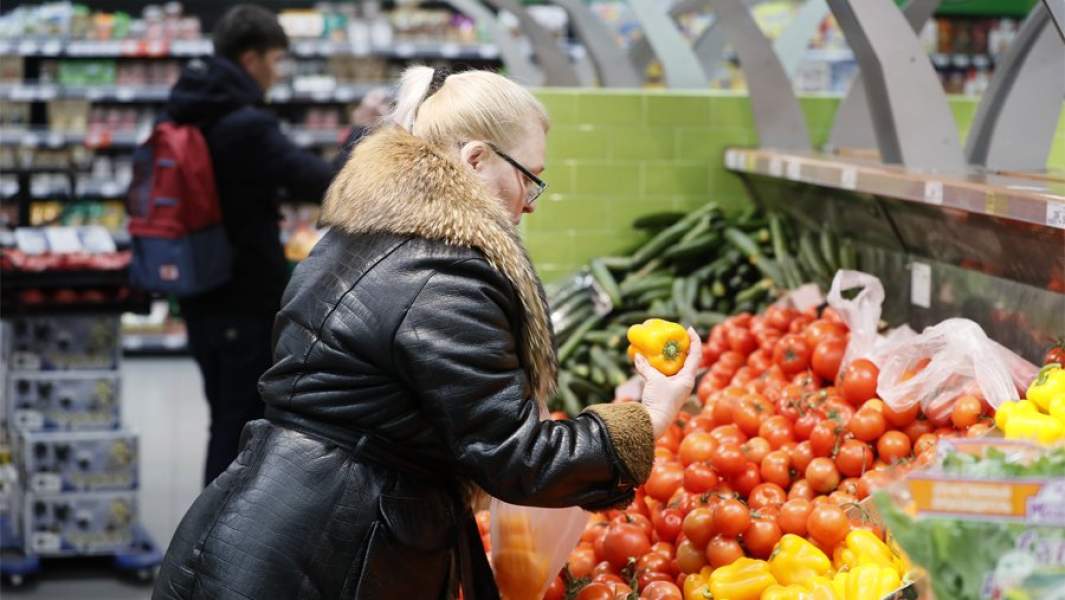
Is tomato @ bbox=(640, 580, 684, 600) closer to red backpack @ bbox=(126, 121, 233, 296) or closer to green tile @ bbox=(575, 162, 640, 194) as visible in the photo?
red backpack @ bbox=(126, 121, 233, 296)

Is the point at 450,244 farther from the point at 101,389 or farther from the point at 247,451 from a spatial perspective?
the point at 101,389

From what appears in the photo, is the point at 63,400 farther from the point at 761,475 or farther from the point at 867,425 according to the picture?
the point at 867,425

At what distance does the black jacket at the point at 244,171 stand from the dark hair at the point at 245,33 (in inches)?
2.8

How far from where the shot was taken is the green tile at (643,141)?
5293 mm

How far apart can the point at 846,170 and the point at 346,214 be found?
70.3 inches

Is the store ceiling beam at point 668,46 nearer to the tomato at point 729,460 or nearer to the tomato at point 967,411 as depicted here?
the tomato at point 729,460

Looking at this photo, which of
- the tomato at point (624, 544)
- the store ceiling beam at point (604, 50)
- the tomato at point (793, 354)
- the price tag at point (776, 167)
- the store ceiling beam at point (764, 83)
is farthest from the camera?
the store ceiling beam at point (604, 50)

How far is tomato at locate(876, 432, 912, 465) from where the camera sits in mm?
2846

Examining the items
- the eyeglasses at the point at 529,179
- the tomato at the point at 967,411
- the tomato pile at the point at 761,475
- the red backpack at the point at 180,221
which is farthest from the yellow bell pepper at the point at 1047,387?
the red backpack at the point at 180,221

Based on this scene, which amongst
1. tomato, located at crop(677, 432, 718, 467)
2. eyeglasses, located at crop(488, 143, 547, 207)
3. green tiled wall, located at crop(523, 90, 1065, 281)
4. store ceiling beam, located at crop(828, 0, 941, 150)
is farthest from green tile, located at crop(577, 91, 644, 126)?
eyeglasses, located at crop(488, 143, 547, 207)

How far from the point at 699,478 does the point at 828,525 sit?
397 millimetres

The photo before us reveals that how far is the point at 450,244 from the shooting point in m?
2.09

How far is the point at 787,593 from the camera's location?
2.36m

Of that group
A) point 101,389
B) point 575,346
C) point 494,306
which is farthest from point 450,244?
point 101,389
